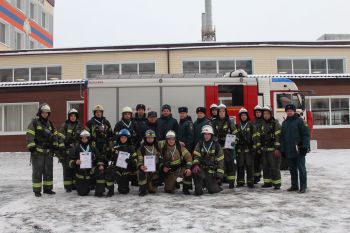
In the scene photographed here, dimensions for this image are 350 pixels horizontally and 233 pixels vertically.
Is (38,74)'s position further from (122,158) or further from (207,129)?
(207,129)

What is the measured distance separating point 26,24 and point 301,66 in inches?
925

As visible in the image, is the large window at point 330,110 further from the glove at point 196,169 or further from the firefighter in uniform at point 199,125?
the glove at point 196,169

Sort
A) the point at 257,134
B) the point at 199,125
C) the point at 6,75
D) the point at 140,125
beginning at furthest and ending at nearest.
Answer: the point at 6,75 < the point at 140,125 < the point at 199,125 < the point at 257,134

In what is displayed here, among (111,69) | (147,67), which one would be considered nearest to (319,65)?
(147,67)

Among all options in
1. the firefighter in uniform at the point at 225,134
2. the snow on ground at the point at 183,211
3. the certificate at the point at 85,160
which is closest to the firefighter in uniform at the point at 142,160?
the snow on ground at the point at 183,211

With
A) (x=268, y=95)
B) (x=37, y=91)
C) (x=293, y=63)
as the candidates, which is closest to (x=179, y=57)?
(x=293, y=63)

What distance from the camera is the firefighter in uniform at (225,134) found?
887 cm

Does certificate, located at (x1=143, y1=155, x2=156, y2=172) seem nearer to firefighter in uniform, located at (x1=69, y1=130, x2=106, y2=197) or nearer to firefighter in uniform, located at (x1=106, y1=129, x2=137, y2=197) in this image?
Result: firefighter in uniform, located at (x1=106, y1=129, x2=137, y2=197)

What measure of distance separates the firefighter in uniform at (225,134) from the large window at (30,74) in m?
15.4

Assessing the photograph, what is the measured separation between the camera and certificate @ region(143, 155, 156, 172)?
8.19m

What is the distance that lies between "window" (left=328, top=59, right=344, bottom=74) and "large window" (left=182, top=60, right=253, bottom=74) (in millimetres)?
4628

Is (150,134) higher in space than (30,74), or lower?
lower

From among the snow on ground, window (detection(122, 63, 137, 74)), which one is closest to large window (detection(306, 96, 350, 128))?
window (detection(122, 63, 137, 74))

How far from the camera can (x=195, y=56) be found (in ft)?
70.6
